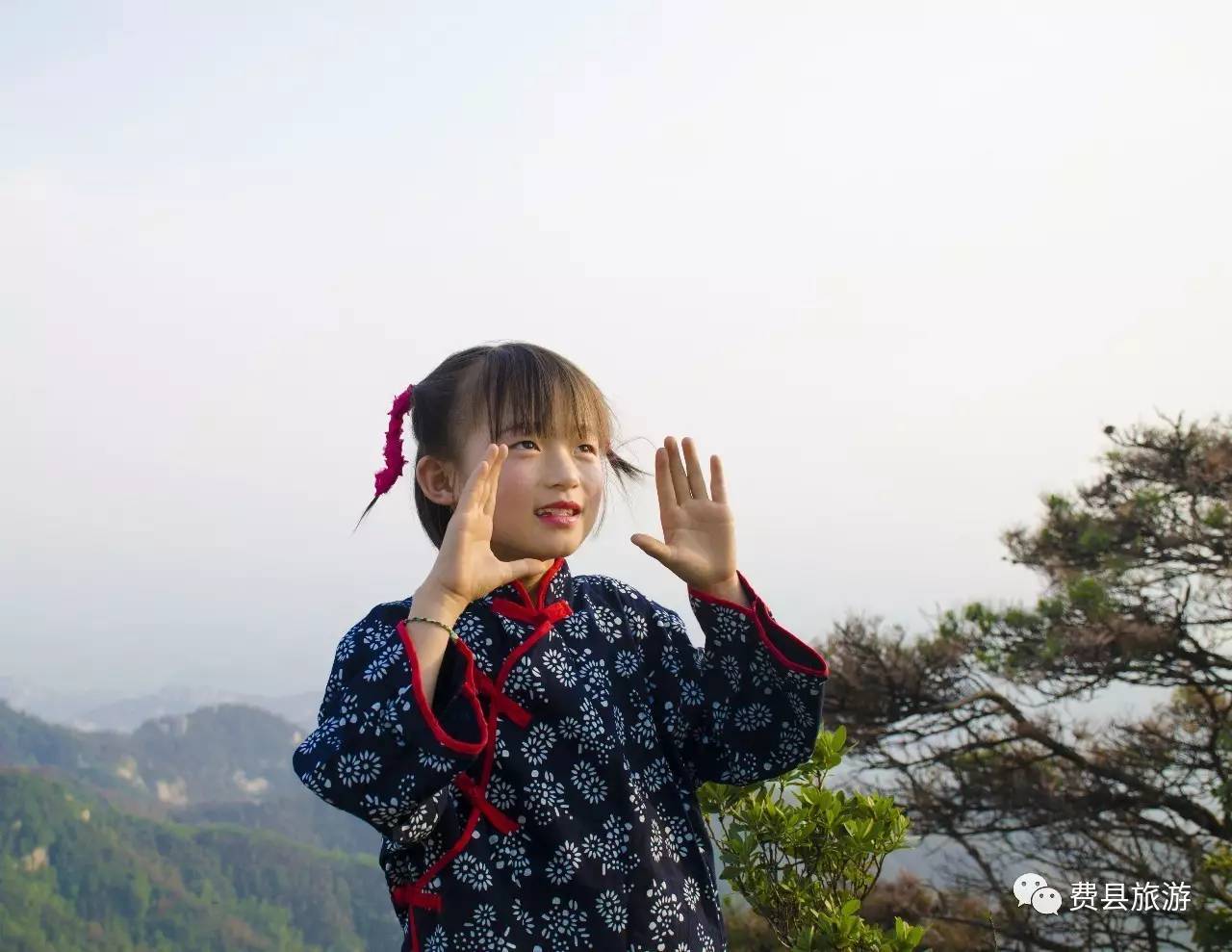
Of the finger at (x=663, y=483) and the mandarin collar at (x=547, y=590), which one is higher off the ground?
the finger at (x=663, y=483)

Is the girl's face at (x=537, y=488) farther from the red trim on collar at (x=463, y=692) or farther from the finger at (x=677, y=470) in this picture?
the red trim on collar at (x=463, y=692)

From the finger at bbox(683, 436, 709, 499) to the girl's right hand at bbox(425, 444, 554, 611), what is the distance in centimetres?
37

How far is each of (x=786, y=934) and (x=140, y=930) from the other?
34.7m

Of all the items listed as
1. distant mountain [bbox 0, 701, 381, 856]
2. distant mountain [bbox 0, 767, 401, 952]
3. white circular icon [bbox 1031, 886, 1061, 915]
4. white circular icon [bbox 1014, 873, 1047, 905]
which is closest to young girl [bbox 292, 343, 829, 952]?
white circular icon [bbox 1014, 873, 1047, 905]

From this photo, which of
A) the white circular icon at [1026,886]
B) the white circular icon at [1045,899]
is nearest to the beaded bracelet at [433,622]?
the white circular icon at [1026,886]

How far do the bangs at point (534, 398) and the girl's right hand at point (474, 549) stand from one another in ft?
0.47

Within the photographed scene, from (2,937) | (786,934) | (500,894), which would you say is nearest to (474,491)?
(500,894)

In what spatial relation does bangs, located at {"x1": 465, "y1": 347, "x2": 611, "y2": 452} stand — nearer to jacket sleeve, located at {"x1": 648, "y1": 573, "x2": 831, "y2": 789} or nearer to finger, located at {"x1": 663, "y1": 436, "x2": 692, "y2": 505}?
finger, located at {"x1": 663, "y1": 436, "x2": 692, "y2": 505}

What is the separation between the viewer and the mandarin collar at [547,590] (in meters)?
1.82

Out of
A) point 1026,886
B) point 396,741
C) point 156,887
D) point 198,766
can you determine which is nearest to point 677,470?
point 396,741

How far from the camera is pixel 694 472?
74.2 inches

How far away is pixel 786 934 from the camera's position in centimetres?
224

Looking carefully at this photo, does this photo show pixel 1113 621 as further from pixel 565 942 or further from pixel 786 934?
pixel 565 942

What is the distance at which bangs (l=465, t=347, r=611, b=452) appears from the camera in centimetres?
179
